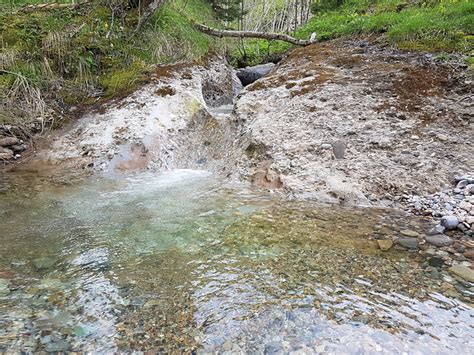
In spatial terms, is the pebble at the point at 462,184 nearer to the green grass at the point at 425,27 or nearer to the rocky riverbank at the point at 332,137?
the rocky riverbank at the point at 332,137

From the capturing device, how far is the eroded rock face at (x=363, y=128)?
4477 millimetres

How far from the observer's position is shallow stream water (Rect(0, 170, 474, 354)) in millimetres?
2189

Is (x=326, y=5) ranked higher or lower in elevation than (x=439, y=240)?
higher

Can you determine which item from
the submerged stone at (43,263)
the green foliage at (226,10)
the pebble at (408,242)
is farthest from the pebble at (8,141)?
the green foliage at (226,10)

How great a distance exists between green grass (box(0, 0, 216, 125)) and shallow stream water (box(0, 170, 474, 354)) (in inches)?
144

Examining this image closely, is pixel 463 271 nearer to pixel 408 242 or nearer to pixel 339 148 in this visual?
pixel 408 242

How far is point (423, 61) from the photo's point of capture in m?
6.59

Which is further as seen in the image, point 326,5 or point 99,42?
point 326,5

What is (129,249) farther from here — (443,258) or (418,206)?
(418,206)

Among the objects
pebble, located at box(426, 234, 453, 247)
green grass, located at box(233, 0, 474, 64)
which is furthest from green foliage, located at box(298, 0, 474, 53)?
pebble, located at box(426, 234, 453, 247)

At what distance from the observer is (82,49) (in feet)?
24.8

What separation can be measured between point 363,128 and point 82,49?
597 cm

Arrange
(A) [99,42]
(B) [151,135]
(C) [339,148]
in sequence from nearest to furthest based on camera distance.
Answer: (C) [339,148], (B) [151,135], (A) [99,42]

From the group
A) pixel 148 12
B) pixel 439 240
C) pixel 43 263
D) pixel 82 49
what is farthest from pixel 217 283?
pixel 148 12
